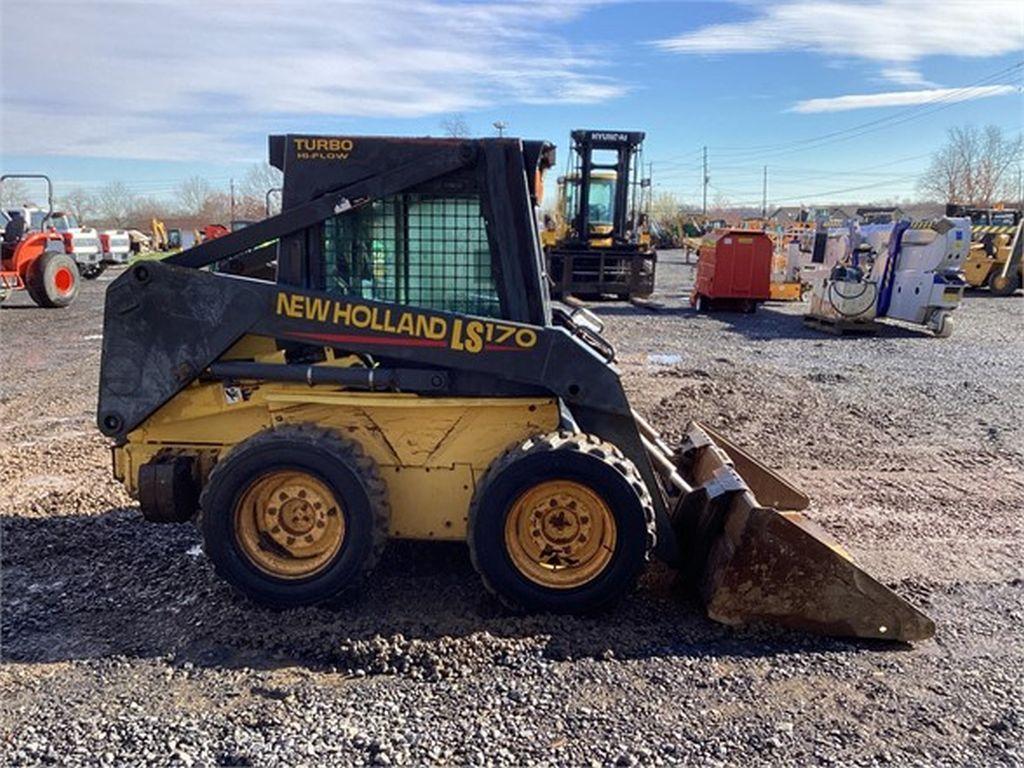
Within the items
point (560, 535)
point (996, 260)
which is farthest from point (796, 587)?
point (996, 260)

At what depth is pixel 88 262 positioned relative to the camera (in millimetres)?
24891

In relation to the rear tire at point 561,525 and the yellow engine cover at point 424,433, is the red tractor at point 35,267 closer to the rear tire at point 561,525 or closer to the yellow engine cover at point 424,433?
the yellow engine cover at point 424,433

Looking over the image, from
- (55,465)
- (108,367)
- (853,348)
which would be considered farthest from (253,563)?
(853,348)

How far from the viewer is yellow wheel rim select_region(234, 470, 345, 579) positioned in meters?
3.99

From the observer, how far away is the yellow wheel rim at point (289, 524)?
3992mm

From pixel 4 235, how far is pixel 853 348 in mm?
17222

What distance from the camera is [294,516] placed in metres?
4.06

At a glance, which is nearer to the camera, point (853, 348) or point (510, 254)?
point (510, 254)

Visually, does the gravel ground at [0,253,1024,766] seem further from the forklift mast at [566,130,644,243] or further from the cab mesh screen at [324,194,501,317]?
the forklift mast at [566,130,644,243]

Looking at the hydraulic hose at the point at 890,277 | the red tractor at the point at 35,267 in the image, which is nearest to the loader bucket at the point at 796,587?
the hydraulic hose at the point at 890,277

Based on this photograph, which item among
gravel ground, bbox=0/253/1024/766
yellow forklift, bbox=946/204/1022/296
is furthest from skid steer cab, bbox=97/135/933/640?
yellow forklift, bbox=946/204/1022/296

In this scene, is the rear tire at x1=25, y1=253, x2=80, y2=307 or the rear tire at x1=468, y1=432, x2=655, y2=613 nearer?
the rear tire at x1=468, y1=432, x2=655, y2=613

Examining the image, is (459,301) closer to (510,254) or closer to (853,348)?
(510,254)

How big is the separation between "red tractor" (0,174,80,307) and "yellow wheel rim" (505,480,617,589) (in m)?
16.2
